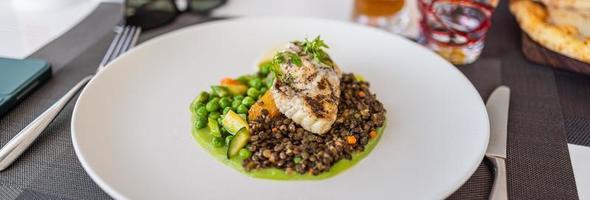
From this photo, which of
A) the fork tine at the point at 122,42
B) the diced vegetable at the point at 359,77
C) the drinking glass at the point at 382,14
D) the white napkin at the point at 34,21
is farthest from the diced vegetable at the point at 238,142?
the white napkin at the point at 34,21

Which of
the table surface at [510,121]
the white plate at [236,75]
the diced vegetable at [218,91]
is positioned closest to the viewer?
the white plate at [236,75]

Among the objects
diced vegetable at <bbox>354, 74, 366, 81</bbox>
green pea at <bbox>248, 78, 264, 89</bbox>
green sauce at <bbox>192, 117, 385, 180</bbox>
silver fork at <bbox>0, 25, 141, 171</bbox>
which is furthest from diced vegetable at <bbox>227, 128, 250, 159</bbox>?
silver fork at <bbox>0, 25, 141, 171</bbox>

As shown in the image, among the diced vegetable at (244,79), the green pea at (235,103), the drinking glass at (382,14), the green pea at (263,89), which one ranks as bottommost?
the drinking glass at (382,14)

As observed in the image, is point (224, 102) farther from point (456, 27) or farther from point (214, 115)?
point (456, 27)

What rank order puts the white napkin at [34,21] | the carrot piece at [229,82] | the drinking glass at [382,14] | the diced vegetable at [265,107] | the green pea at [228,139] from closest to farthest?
1. the green pea at [228,139]
2. the diced vegetable at [265,107]
3. the carrot piece at [229,82]
4. the white napkin at [34,21]
5. the drinking glass at [382,14]

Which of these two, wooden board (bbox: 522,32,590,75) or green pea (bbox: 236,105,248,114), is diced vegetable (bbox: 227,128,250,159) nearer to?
green pea (bbox: 236,105,248,114)

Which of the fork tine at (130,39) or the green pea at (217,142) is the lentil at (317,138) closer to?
the green pea at (217,142)

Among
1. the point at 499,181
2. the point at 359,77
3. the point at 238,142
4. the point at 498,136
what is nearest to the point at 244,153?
the point at 238,142
